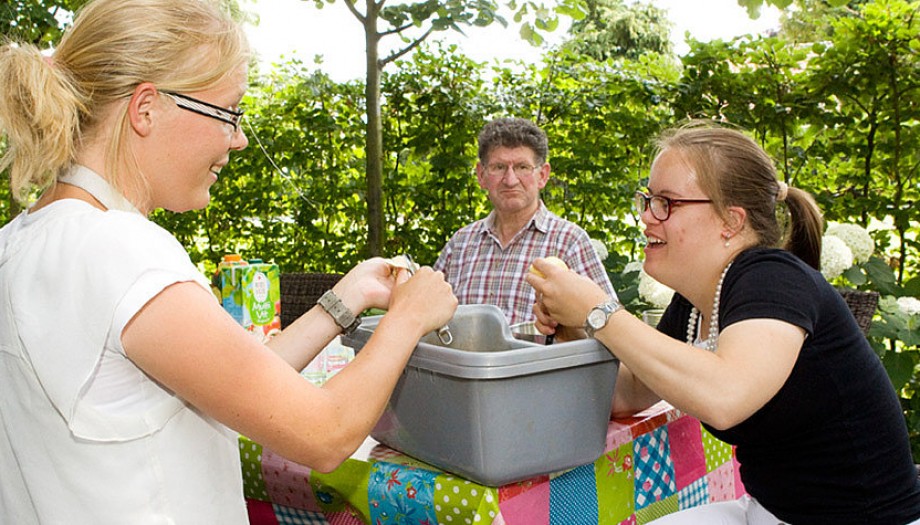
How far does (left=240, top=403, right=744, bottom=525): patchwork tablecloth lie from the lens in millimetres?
1186

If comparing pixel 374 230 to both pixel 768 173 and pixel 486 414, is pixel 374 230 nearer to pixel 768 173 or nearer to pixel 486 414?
pixel 768 173

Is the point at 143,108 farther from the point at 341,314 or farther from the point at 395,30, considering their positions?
the point at 395,30

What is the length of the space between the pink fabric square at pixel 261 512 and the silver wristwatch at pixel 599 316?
0.70 meters

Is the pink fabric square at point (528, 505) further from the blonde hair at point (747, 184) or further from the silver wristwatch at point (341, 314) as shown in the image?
the blonde hair at point (747, 184)

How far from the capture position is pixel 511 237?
3139 mm

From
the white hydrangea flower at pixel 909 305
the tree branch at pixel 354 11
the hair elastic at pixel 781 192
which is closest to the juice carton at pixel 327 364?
the hair elastic at pixel 781 192

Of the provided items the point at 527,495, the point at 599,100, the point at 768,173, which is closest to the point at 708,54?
the point at 599,100

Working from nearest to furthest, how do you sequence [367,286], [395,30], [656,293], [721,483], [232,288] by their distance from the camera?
1. [367,286]
2. [721,483]
3. [232,288]
4. [656,293]
5. [395,30]

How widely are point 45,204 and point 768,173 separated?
1.22 m

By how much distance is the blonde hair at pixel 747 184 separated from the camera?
4.86ft

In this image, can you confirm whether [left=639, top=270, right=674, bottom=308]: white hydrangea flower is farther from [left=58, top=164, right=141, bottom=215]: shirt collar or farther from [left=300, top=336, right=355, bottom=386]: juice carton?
[left=58, top=164, right=141, bottom=215]: shirt collar

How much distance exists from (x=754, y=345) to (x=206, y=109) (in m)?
0.87

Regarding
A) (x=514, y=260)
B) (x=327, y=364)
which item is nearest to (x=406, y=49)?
(x=514, y=260)

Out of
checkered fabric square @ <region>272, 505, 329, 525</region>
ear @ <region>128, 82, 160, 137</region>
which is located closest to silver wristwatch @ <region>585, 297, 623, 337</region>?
checkered fabric square @ <region>272, 505, 329, 525</region>
